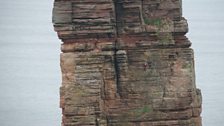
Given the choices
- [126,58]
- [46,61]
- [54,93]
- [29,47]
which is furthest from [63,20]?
[29,47]

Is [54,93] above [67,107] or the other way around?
the other way around

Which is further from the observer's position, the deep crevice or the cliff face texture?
the deep crevice

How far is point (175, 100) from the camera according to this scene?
26766mm

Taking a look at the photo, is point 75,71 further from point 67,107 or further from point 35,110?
point 35,110

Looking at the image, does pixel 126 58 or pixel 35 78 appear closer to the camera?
pixel 126 58

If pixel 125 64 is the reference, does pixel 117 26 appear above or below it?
above

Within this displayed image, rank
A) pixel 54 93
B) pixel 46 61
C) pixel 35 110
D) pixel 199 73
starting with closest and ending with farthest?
1. pixel 35 110
2. pixel 54 93
3. pixel 199 73
4. pixel 46 61

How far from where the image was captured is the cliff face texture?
1019 inches

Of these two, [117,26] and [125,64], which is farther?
[117,26]

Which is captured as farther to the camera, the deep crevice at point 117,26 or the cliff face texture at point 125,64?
the deep crevice at point 117,26

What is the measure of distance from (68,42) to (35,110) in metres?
65.1

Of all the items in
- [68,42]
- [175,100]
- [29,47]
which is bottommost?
[29,47]

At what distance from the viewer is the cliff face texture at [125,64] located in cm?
2589

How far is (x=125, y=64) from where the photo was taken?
2644cm
